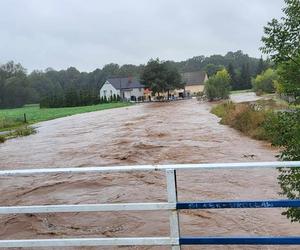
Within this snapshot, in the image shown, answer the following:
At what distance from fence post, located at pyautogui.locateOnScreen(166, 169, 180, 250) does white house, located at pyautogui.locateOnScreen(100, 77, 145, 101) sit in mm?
104818

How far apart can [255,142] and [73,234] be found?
47.0 ft

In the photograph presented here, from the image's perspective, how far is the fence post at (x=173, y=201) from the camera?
322cm

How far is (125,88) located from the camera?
112625 millimetres

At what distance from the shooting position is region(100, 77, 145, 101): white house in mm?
110625

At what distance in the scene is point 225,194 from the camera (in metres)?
10.5

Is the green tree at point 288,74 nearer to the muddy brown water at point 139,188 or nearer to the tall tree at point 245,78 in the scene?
the muddy brown water at point 139,188

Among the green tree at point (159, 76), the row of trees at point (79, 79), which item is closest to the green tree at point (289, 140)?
the row of trees at point (79, 79)

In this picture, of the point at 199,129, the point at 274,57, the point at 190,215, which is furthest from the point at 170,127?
the point at 274,57

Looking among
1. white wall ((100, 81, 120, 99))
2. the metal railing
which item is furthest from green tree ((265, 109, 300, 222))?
white wall ((100, 81, 120, 99))

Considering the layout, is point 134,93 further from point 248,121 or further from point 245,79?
point 248,121

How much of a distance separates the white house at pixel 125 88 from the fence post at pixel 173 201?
105 meters

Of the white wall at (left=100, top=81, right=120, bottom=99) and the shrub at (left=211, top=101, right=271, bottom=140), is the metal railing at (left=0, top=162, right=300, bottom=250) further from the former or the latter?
the white wall at (left=100, top=81, right=120, bottom=99)

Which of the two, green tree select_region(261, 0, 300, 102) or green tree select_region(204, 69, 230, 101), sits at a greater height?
green tree select_region(261, 0, 300, 102)

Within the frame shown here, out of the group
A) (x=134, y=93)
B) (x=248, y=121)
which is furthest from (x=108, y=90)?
(x=248, y=121)
